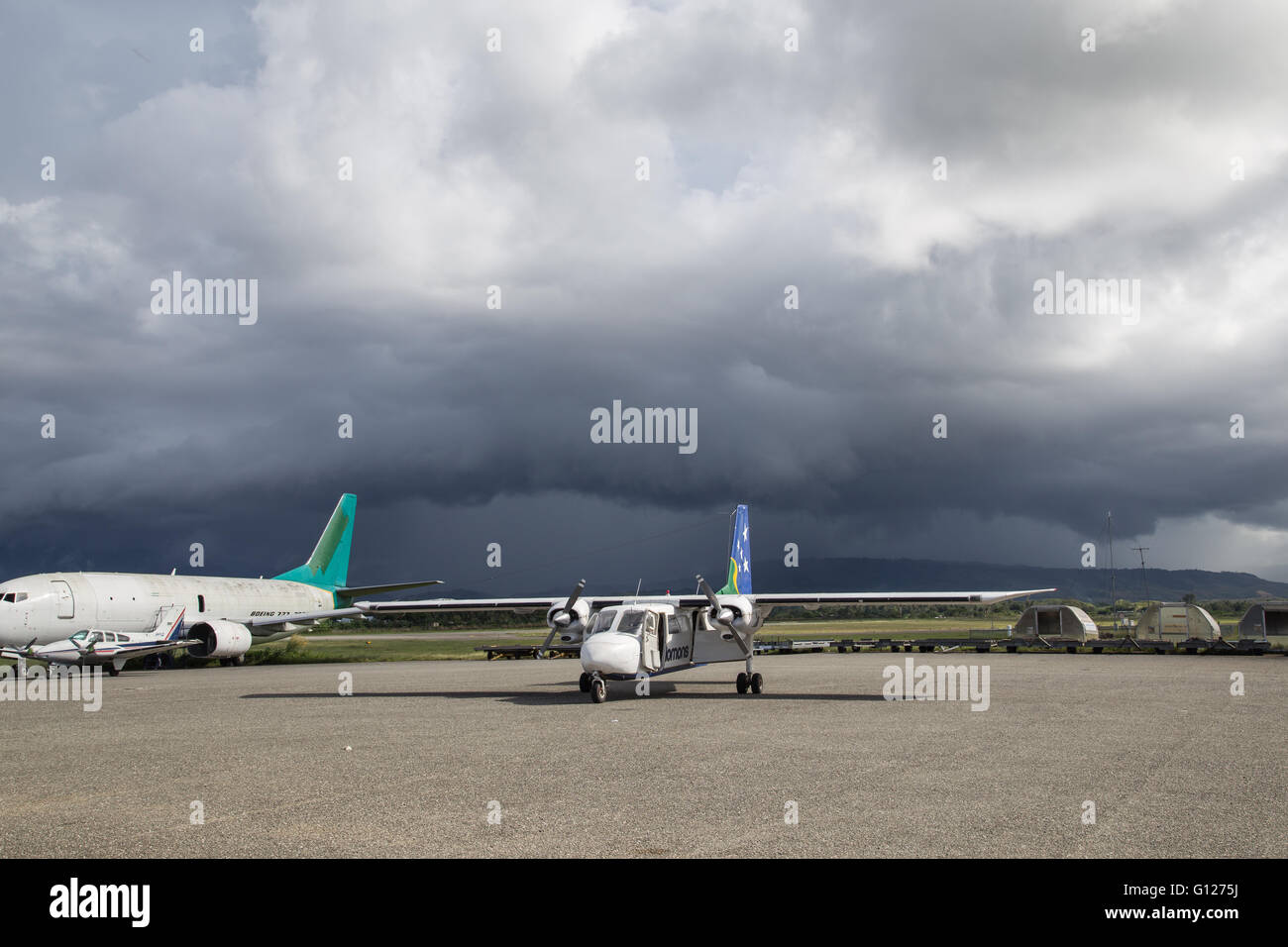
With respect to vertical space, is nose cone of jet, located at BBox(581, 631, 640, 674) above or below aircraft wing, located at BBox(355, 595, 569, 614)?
below

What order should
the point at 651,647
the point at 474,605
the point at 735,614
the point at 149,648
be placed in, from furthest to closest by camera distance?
the point at 149,648, the point at 474,605, the point at 735,614, the point at 651,647

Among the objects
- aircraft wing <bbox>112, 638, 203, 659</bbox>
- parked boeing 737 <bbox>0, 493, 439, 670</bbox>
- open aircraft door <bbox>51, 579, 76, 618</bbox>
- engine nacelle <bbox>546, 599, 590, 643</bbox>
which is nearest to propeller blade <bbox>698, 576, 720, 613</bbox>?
engine nacelle <bbox>546, 599, 590, 643</bbox>

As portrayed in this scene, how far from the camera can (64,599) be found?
3678 centimetres

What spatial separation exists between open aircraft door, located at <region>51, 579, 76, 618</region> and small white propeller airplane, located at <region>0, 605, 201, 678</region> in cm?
92

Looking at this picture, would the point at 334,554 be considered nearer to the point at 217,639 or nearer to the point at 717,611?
the point at 217,639

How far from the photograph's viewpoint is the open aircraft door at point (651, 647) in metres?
24.0

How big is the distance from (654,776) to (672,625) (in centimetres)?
1338

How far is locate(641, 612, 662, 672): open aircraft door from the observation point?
78.7 ft

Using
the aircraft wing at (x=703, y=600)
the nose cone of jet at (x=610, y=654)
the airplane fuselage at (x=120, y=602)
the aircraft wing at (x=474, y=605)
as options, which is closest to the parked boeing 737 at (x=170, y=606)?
the airplane fuselage at (x=120, y=602)

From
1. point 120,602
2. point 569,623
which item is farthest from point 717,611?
point 120,602

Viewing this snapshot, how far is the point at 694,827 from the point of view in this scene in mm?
9141

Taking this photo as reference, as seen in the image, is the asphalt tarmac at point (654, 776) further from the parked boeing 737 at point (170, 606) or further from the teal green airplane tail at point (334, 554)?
the teal green airplane tail at point (334, 554)

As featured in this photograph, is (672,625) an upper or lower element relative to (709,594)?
lower

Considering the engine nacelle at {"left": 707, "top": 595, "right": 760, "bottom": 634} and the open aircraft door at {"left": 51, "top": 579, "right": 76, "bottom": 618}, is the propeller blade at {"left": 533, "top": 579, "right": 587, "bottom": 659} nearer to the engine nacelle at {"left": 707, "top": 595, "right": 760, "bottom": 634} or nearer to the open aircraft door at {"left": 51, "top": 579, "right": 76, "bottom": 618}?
the engine nacelle at {"left": 707, "top": 595, "right": 760, "bottom": 634}
